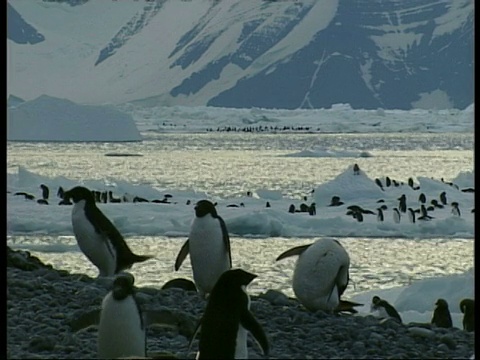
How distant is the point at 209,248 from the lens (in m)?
5.42

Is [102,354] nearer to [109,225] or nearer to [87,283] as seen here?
[87,283]

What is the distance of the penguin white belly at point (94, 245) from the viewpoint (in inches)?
234

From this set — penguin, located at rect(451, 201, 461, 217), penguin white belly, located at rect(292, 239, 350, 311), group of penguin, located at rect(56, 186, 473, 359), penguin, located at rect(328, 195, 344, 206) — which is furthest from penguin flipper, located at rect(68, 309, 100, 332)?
penguin, located at rect(328, 195, 344, 206)

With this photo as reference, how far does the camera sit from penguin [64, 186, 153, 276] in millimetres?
5938

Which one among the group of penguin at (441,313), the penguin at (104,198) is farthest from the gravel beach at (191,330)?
the penguin at (104,198)

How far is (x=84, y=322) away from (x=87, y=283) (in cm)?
150

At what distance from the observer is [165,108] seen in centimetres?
8906

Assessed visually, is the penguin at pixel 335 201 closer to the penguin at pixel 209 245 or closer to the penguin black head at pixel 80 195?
the penguin black head at pixel 80 195

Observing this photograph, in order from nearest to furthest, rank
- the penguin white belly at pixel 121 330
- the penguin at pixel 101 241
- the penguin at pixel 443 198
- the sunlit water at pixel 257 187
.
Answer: the penguin white belly at pixel 121 330 < the penguin at pixel 101 241 < the sunlit water at pixel 257 187 < the penguin at pixel 443 198

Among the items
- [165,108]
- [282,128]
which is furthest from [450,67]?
[282,128]

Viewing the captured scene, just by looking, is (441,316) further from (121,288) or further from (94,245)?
(121,288)

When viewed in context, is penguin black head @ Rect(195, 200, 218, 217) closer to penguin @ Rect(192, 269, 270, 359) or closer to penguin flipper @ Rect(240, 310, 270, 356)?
penguin @ Rect(192, 269, 270, 359)

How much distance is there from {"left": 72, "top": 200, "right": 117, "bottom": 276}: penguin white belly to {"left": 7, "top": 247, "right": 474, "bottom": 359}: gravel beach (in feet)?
1.51

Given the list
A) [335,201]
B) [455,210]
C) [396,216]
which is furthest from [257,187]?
[396,216]
